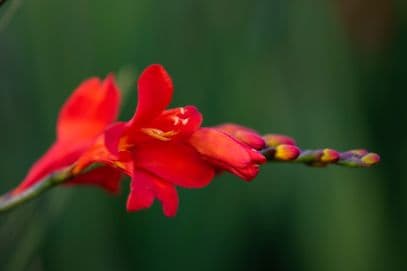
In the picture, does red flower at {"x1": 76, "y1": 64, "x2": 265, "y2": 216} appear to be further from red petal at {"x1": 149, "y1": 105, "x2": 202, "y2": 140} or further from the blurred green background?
the blurred green background

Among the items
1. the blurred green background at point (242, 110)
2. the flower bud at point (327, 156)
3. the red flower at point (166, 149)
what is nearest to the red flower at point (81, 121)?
the red flower at point (166, 149)

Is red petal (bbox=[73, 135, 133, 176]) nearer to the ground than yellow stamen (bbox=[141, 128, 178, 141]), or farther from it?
nearer to the ground

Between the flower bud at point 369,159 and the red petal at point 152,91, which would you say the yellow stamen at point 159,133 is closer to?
the red petal at point 152,91

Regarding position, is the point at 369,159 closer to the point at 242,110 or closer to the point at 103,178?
the point at 103,178

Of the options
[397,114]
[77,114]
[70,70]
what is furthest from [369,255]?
[77,114]

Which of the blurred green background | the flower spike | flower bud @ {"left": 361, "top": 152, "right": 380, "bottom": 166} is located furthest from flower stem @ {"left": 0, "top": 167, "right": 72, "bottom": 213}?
the blurred green background

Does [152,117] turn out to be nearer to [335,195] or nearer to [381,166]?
[335,195]
